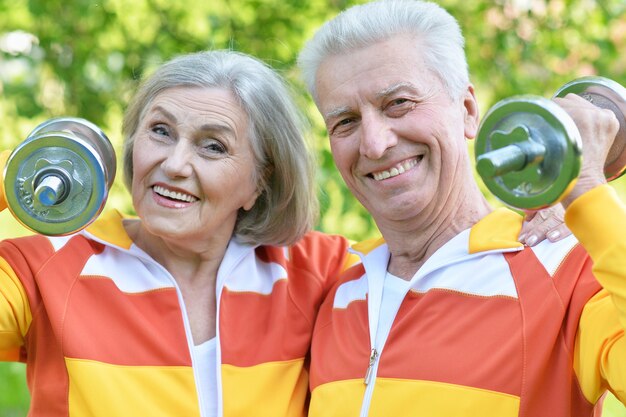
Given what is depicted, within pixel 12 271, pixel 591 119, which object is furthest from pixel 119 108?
pixel 591 119

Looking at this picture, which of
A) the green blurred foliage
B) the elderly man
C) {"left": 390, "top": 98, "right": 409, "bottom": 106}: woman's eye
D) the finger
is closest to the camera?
the elderly man

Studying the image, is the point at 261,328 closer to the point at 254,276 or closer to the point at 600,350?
the point at 254,276

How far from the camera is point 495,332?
2418 millimetres

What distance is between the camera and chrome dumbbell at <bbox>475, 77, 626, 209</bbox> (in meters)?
1.85

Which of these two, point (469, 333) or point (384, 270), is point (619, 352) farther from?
point (384, 270)

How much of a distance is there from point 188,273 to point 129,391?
1.68 ft

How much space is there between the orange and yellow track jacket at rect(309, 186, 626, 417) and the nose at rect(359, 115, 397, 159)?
35 centimetres

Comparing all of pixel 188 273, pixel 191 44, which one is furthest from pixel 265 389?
pixel 191 44

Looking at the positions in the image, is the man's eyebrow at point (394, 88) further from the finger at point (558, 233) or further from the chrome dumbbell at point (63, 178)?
the chrome dumbbell at point (63, 178)

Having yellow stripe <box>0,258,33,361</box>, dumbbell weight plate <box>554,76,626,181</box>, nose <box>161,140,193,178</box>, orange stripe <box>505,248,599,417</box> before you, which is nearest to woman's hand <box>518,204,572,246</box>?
orange stripe <box>505,248,599,417</box>

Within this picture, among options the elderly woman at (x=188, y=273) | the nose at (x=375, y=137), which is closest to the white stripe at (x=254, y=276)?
the elderly woman at (x=188, y=273)

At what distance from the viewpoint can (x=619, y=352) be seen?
2092mm

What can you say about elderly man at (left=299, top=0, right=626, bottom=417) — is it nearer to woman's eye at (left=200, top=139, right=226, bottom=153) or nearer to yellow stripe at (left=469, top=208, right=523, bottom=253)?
yellow stripe at (left=469, top=208, right=523, bottom=253)

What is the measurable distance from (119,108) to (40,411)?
2.64 m
